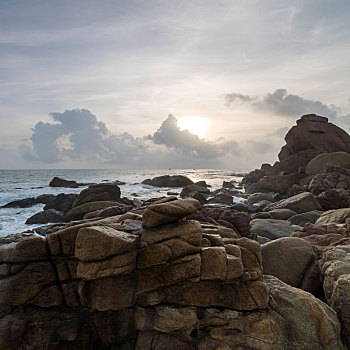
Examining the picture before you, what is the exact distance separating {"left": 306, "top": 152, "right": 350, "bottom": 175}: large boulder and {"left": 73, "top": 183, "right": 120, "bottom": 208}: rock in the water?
31.2m

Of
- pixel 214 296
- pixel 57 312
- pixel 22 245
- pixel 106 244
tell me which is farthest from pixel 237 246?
pixel 22 245

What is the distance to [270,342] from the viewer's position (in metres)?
6.34

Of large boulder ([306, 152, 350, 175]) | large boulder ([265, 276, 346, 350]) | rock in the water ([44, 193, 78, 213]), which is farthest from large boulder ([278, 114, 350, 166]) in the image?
large boulder ([265, 276, 346, 350])

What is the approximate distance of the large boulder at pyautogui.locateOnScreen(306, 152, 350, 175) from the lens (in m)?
39.9

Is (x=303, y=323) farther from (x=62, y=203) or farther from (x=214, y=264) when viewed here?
(x=62, y=203)

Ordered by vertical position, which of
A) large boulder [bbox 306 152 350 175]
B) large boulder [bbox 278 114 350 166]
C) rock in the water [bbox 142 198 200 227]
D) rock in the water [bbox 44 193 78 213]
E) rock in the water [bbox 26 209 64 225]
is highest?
large boulder [bbox 278 114 350 166]

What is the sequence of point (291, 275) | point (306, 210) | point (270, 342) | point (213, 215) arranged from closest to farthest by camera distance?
point (270, 342), point (291, 275), point (213, 215), point (306, 210)

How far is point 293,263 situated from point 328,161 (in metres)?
37.1

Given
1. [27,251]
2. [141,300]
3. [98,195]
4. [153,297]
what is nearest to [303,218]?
[153,297]

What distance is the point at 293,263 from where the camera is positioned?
382 inches

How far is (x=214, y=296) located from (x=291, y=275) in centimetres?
429

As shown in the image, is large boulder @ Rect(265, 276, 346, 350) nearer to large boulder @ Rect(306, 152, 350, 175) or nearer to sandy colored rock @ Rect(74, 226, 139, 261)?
sandy colored rock @ Rect(74, 226, 139, 261)

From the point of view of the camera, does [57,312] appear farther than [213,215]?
No

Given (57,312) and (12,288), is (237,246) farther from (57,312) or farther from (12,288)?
(12,288)
